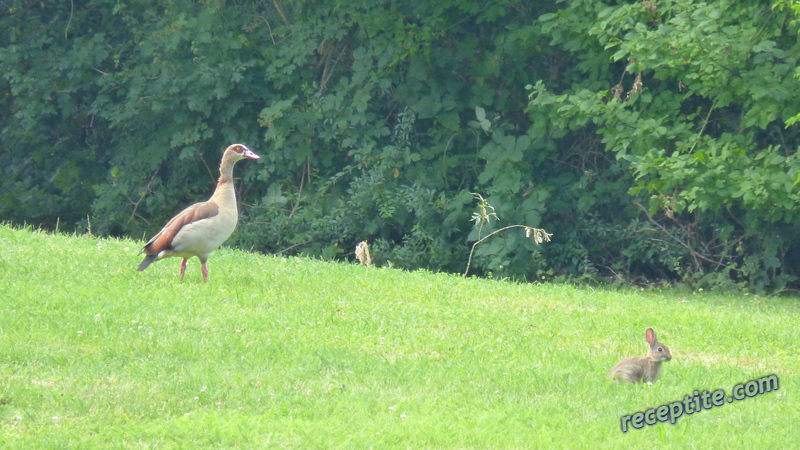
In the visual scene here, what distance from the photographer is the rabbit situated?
7.37 m

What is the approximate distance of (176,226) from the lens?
973 cm

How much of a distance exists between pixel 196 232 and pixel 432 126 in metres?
10.4

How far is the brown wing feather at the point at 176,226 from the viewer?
970 centimetres

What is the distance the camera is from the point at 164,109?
20188 millimetres

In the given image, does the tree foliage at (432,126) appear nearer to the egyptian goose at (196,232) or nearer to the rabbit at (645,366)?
the egyptian goose at (196,232)

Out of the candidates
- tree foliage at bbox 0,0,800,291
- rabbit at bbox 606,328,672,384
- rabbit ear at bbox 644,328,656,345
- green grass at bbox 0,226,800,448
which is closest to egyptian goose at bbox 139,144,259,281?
green grass at bbox 0,226,800,448

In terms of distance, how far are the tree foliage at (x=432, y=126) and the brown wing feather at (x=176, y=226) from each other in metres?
7.02

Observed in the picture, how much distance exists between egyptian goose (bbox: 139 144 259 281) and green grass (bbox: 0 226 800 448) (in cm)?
32

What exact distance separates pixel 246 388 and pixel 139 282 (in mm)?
3465

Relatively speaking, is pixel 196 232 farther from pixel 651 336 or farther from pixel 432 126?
pixel 432 126

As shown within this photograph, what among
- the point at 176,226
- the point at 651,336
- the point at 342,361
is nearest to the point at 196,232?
the point at 176,226

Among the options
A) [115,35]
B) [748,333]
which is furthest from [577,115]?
[115,35]

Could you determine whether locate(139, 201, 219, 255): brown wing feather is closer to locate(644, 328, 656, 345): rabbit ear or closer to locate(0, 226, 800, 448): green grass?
locate(0, 226, 800, 448): green grass

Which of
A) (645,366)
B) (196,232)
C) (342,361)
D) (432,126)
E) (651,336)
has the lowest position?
(432,126)
